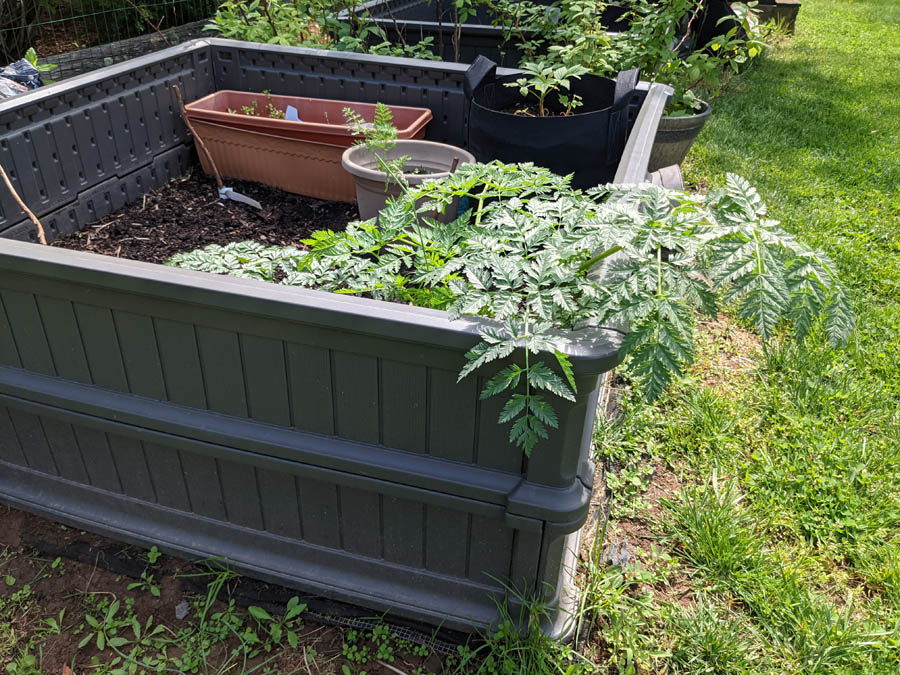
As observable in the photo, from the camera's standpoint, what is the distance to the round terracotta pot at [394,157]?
248 cm

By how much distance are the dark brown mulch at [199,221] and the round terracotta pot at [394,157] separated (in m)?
0.31

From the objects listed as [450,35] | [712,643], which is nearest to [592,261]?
[712,643]

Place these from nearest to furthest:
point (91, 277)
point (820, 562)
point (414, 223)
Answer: point (91, 277)
point (414, 223)
point (820, 562)

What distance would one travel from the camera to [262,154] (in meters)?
3.07

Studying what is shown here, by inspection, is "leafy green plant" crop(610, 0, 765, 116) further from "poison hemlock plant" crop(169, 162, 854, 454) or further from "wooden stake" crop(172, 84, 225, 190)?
"poison hemlock plant" crop(169, 162, 854, 454)

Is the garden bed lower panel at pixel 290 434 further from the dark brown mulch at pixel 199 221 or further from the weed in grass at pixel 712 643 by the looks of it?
the dark brown mulch at pixel 199 221

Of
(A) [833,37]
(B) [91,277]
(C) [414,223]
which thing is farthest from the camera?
(A) [833,37]

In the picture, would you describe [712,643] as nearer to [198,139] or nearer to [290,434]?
[290,434]

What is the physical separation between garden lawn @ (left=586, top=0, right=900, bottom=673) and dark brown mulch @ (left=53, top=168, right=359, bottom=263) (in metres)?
1.45

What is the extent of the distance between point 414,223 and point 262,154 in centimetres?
170

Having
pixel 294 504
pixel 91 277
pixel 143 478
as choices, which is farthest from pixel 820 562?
pixel 91 277

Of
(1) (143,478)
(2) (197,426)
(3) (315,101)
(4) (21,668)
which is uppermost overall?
(3) (315,101)

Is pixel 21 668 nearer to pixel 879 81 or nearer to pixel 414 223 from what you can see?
pixel 414 223

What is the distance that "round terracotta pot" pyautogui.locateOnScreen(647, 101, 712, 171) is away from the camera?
3525mm
